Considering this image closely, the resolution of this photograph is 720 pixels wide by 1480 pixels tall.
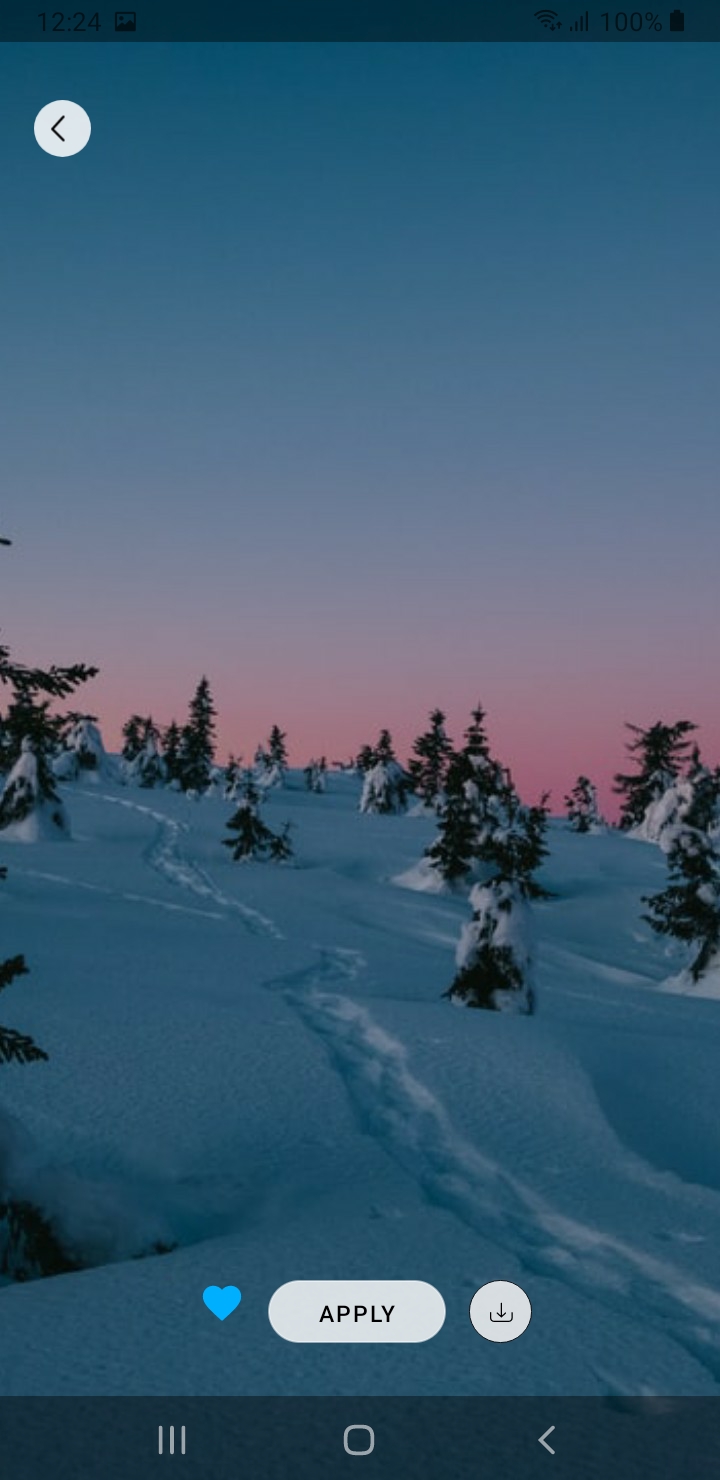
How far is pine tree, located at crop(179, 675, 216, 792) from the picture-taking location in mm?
76688

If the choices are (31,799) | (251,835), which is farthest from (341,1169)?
(31,799)

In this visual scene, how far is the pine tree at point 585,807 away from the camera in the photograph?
249 ft

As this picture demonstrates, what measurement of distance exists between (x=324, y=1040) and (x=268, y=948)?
7.12 meters

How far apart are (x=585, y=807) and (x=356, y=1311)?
7437 centimetres

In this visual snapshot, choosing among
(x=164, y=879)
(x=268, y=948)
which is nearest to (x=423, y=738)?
(x=164, y=879)

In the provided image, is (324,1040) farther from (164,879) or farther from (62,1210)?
(164,879)

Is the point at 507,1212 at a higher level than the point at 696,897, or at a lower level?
lower

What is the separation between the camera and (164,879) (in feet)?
95.6

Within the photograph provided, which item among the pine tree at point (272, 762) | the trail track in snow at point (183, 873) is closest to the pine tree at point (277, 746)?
the pine tree at point (272, 762)

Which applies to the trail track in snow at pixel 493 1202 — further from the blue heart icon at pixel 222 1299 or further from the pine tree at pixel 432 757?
the pine tree at pixel 432 757

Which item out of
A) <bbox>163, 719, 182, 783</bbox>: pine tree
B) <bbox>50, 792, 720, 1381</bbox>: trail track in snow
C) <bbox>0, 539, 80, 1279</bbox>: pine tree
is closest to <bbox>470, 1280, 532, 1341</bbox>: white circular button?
<bbox>50, 792, 720, 1381</bbox>: trail track in snow
